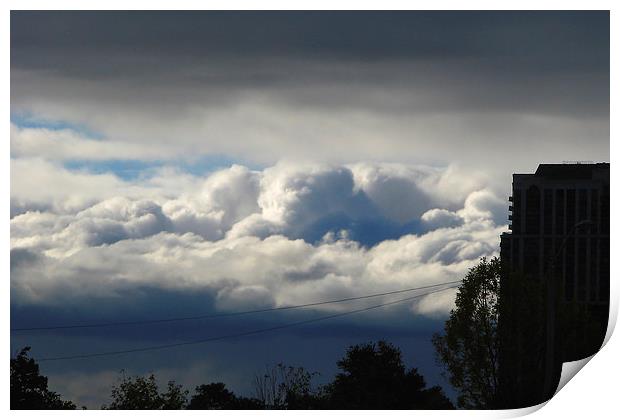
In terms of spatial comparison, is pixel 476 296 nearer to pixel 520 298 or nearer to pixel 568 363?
pixel 520 298

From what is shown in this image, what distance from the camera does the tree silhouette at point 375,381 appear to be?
41094mm

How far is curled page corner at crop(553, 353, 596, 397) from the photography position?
2767 cm

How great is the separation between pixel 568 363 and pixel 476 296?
22.3 feet

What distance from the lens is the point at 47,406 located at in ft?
111

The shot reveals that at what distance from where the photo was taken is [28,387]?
35.1 meters

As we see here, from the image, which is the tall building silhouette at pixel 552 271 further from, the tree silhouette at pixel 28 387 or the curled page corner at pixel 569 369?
the tree silhouette at pixel 28 387

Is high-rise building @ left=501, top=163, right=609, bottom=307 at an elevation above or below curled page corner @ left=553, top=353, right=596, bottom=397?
above

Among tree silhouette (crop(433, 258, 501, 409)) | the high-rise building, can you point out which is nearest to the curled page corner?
the high-rise building

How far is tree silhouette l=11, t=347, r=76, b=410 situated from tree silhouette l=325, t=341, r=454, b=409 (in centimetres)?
1064

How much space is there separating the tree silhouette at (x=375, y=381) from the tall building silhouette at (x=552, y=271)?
6455 mm

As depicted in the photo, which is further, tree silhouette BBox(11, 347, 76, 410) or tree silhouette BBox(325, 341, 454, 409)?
tree silhouette BBox(325, 341, 454, 409)

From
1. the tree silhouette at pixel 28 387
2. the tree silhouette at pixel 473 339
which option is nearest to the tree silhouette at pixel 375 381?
the tree silhouette at pixel 473 339

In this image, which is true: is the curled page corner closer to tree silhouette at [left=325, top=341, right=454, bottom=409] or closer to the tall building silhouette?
the tall building silhouette
